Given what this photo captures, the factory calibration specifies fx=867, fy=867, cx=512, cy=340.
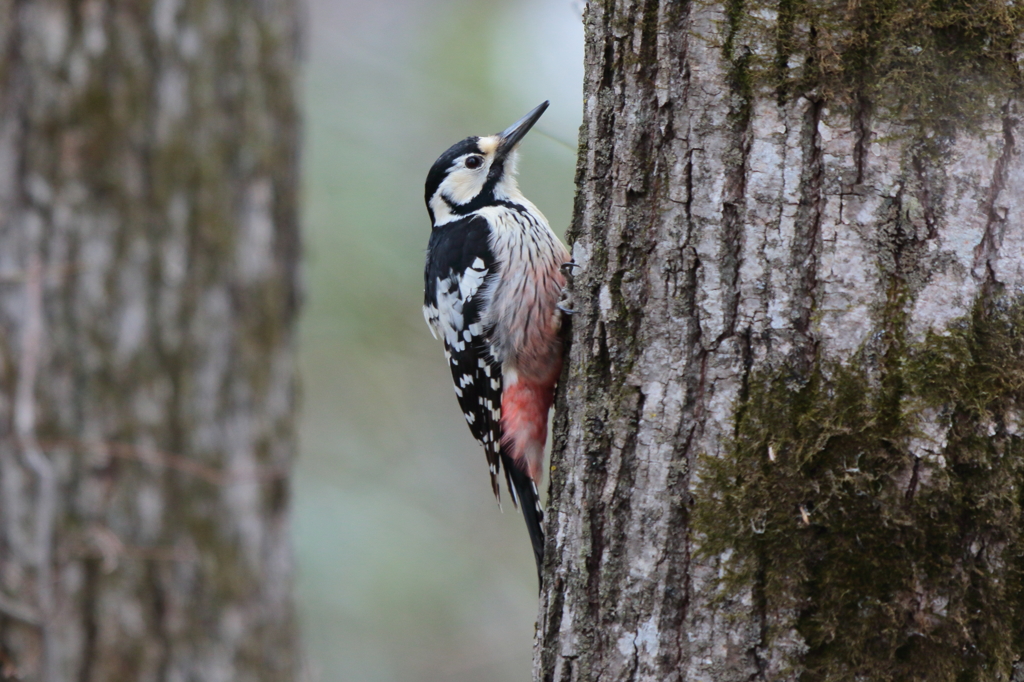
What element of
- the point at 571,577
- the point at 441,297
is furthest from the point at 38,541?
the point at 571,577

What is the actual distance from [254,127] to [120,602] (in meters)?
1.94

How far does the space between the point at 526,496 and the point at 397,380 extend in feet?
18.0

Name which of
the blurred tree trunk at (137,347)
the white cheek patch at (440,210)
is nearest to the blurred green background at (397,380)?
the white cheek patch at (440,210)

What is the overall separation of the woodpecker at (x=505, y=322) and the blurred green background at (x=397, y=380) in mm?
3053

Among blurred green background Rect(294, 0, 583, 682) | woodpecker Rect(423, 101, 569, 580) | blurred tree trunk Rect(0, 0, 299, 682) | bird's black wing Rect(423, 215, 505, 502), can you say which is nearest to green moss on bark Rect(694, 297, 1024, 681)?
woodpecker Rect(423, 101, 569, 580)

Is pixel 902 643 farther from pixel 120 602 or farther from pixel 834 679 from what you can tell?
pixel 120 602

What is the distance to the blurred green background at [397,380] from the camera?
7410mm

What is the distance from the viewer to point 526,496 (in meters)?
3.41

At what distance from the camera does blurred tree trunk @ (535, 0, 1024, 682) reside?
159 centimetres

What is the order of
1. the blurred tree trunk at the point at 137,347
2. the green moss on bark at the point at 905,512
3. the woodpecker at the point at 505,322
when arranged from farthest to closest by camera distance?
the woodpecker at the point at 505,322 < the blurred tree trunk at the point at 137,347 < the green moss on bark at the point at 905,512

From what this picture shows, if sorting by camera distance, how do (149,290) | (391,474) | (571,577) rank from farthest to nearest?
1. (391,474)
2. (149,290)
3. (571,577)

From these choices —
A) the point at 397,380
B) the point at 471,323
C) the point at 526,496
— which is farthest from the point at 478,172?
the point at 397,380

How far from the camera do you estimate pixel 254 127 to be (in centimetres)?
362

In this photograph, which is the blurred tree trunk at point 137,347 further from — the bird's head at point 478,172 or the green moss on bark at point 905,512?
the green moss on bark at point 905,512
